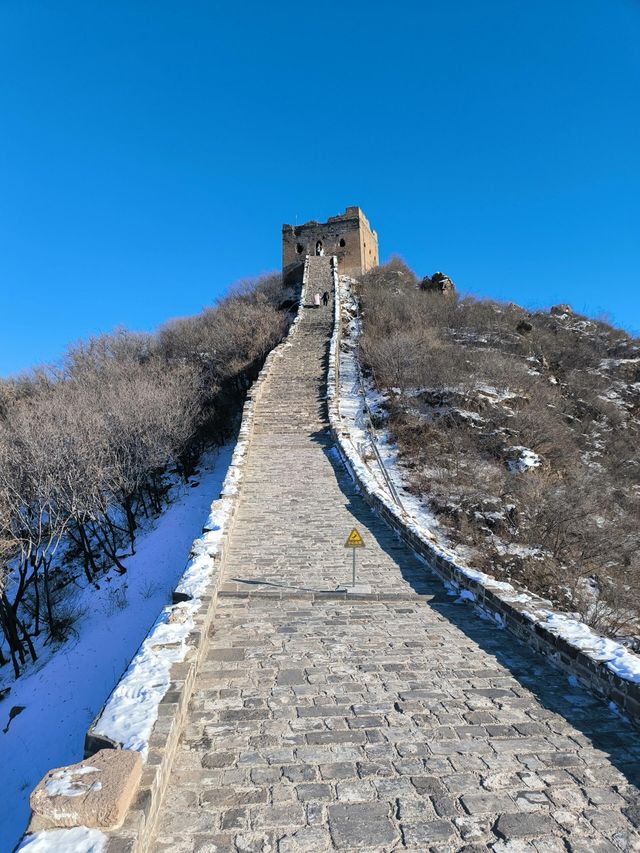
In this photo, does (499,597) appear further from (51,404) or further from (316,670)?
(51,404)

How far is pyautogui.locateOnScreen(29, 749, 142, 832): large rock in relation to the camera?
260cm

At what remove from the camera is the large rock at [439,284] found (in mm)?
28703

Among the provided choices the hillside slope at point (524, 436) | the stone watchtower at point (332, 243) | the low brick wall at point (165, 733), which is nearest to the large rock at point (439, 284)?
the hillside slope at point (524, 436)

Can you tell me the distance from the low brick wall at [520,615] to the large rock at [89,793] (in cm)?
401

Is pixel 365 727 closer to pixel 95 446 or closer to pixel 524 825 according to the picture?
pixel 524 825

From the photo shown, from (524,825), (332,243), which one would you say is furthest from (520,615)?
(332,243)

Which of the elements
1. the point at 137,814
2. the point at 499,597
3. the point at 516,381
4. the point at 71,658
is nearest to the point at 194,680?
the point at 137,814

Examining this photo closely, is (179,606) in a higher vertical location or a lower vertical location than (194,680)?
higher

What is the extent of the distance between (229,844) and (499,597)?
438cm

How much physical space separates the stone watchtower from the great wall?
31.3 m

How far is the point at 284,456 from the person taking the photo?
13.5 m

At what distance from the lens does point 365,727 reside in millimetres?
3885

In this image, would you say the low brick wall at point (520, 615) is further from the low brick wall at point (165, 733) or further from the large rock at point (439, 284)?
the large rock at point (439, 284)

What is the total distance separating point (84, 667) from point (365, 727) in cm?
729
